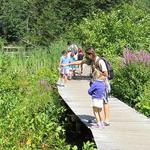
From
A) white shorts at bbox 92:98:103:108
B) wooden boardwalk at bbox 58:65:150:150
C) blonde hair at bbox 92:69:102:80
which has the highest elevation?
blonde hair at bbox 92:69:102:80

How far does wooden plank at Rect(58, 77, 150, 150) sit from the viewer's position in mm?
9898

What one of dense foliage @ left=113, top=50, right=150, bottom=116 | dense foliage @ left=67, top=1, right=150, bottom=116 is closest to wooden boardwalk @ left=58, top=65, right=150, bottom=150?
dense foliage @ left=113, top=50, right=150, bottom=116

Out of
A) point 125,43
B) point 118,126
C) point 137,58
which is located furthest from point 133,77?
point 125,43

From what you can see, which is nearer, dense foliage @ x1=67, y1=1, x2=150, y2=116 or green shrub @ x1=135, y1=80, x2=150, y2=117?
green shrub @ x1=135, y1=80, x2=150, y2=117

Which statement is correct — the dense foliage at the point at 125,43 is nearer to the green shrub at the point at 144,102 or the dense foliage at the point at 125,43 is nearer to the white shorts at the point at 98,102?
the green shrub at the point at 144,102

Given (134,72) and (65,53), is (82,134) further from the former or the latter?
(65,53)

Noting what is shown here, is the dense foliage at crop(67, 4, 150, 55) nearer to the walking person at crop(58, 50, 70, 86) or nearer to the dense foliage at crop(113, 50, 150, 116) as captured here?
the walking person at crop(58, 50, 70, 86)

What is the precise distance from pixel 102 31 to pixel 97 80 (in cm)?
1048

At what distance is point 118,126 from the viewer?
453 inches

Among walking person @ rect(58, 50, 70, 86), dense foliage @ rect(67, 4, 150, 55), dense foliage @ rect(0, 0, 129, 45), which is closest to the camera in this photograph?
walking person @ rect(58, 50, 70, 86)

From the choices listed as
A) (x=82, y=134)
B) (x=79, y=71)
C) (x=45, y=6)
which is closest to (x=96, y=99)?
(x=82, y=134)

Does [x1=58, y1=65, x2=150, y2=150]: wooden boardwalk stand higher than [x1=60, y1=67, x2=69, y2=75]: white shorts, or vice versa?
[x1=60, y1=67, x2=69, y2=75]: white shorts

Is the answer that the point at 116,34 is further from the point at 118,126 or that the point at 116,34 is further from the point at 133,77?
the point at 118,126

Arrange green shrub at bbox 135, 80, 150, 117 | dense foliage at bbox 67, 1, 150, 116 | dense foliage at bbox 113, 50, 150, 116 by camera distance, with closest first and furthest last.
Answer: green shrub at bbox 135, 80, 150, 117 → dense foliage at bbox 113, 50, 150, 116 → dense foliage at bbox 67, 1, 150, 116
